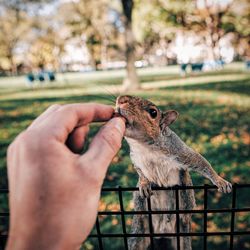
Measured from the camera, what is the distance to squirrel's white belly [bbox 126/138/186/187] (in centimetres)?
178

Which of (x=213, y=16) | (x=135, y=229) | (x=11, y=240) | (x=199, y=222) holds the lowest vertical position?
(x=199, y=222)

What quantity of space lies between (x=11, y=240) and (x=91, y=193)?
0.82 ft

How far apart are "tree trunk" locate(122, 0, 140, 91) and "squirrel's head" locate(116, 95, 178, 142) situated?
13174 mm

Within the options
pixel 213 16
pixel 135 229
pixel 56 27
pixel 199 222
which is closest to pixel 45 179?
pixel 135 229

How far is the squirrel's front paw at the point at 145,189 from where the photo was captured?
1.64 meters

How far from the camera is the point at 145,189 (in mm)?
1671

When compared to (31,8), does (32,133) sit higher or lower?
lower

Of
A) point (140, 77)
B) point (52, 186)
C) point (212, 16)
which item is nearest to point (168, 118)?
point (52, 186)

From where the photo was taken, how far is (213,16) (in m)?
35.4

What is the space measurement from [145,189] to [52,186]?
2.77 feet

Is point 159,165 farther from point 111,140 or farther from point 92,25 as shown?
point 92,25

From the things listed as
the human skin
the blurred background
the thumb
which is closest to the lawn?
the blurred background

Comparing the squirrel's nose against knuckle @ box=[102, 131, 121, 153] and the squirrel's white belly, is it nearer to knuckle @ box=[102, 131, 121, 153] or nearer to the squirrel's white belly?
the squirrel's white belly

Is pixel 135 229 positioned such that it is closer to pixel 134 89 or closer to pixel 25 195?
pixel 25 195
